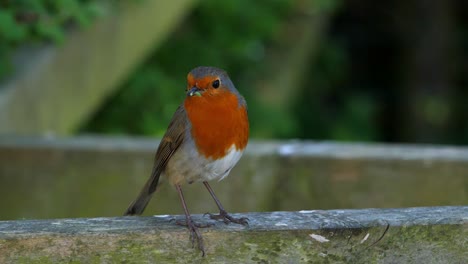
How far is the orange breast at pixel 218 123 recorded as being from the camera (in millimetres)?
2557

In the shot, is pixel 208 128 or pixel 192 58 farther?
pixel 192 58

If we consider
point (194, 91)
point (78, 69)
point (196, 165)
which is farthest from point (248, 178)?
point (194, 91)

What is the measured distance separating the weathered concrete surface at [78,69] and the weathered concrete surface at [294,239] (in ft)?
5.78

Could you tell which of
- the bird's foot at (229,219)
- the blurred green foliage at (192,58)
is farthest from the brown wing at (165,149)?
the blurred green foliage at (192,58)

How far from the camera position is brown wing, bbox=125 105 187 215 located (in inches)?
105

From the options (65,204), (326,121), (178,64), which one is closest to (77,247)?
(65,204)

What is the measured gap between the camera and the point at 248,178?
12.5 feet

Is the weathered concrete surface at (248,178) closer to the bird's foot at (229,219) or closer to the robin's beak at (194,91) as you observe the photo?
the robin's beak at (194,91)

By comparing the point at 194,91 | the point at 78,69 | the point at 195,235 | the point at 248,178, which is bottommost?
the point at 195,235

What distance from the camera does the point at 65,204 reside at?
3779 millimetres

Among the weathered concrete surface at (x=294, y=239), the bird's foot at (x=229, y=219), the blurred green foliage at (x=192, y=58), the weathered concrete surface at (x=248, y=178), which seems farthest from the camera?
the blurred green foliage at (x=192, y=58)

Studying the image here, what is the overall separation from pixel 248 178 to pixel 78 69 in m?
0.94

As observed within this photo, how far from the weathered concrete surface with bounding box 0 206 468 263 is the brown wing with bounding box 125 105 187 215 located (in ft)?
1.65

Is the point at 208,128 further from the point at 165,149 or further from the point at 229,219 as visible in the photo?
the point at 229,219
